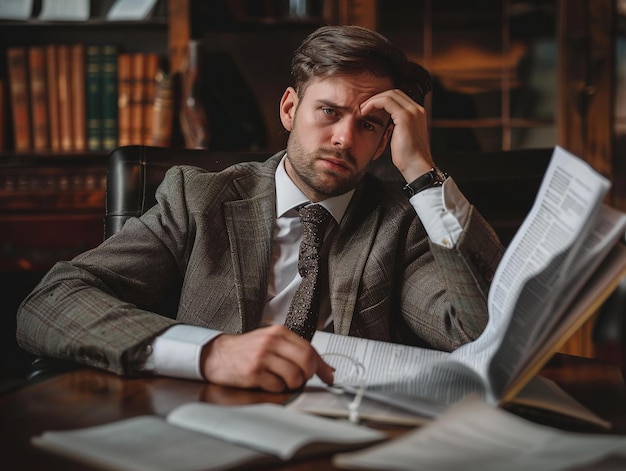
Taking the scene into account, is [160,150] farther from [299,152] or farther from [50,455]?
[50,455]

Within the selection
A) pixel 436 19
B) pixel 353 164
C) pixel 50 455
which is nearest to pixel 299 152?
pixel 353 164

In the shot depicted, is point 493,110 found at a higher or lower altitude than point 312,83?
lower

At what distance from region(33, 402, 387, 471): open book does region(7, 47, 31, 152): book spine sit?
2.08m

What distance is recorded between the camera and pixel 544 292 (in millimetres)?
849

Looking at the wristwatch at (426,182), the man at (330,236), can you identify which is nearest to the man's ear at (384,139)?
the man at (330,236)

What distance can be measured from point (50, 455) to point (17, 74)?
7.27ft

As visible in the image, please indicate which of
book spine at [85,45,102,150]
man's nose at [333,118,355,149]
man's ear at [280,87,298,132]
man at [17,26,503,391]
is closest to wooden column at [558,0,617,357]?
man at [17,26,503,391]

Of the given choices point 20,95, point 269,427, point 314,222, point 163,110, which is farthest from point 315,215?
point 20,95

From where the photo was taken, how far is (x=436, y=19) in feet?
9.22

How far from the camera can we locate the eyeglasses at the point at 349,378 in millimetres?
849

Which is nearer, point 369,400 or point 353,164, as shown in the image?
point 369,400

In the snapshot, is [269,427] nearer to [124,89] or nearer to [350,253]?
[350,253]

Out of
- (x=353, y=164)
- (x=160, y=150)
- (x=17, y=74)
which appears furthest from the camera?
(x=17, y=74)

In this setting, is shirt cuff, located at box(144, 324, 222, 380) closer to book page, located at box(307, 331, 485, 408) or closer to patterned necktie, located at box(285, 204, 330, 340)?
book page, located at box(307, 331, 485, 408)
